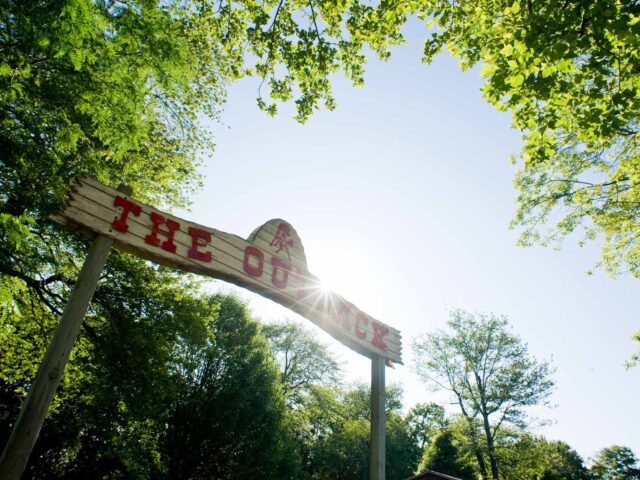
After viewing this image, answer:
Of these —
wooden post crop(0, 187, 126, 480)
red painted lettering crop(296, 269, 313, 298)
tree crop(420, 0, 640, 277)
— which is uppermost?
tree crop(420, 0, 640, 277)

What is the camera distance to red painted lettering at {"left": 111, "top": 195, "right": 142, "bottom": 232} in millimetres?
3020

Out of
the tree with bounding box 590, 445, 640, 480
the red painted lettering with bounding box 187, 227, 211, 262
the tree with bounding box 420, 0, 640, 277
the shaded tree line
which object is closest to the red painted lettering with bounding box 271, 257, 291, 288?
the red painted lettering with bounding box 187, 227, 211, 262

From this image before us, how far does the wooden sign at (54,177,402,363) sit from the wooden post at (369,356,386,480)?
203 mm

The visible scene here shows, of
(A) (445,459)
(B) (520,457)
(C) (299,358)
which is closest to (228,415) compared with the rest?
(C) (299,358)

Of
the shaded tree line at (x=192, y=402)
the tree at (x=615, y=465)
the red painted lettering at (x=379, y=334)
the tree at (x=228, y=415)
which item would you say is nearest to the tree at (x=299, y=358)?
the shaded tree line at (x=192, y=402)

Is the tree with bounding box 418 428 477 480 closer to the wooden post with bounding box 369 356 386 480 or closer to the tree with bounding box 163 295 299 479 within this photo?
the tree with bounding box 163 295 299 479

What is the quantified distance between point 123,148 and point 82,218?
2.67 m

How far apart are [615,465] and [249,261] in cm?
9082

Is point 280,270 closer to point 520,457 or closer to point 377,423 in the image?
point 377,423

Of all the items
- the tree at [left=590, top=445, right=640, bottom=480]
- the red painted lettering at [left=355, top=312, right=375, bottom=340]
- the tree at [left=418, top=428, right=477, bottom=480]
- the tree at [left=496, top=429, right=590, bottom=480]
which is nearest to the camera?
the red painted lettering at [left=355, top=312, right=375, bottom=340]

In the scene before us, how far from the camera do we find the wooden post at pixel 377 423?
428 centimetres

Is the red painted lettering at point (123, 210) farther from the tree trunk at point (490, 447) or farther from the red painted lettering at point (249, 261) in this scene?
the tree trunk at point (490, 447)

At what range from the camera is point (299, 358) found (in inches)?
1224

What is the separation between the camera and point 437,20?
659cm
